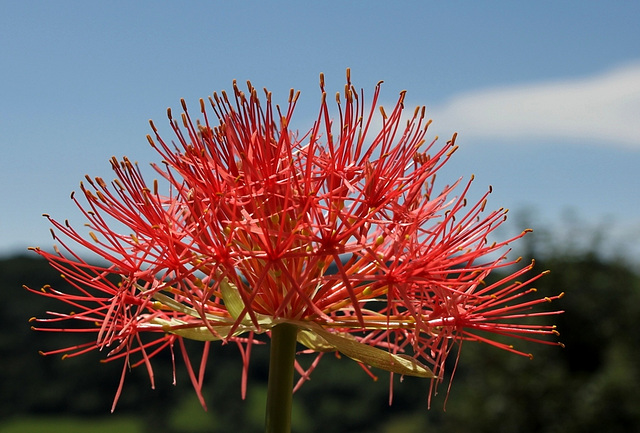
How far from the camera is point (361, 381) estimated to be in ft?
168

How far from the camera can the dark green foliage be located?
19062mm

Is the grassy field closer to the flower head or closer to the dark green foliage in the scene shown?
the dark green foliage

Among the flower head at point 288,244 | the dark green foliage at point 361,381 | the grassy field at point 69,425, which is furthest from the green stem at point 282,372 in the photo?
the grassy field at point 69,425

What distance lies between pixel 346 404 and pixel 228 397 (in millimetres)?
9558

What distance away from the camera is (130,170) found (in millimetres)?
1938

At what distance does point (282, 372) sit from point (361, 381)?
5122 cm

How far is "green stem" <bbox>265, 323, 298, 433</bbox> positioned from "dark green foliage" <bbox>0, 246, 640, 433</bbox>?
18275 mm

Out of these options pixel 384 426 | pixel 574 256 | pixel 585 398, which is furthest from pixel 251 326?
pixel 384 426

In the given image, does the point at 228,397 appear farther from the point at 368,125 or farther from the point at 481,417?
the point at 368,125

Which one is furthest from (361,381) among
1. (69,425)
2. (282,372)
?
(282,372)

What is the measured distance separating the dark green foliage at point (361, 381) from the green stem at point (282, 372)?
720 inches

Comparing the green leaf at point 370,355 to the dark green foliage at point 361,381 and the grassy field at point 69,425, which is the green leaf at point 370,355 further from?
the grassy field at point 69,425

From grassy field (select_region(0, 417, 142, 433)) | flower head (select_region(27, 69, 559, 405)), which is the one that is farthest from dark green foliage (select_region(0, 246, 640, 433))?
flower head (select_region(27, 69, 559, 405))

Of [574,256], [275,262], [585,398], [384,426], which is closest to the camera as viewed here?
[275,262]
